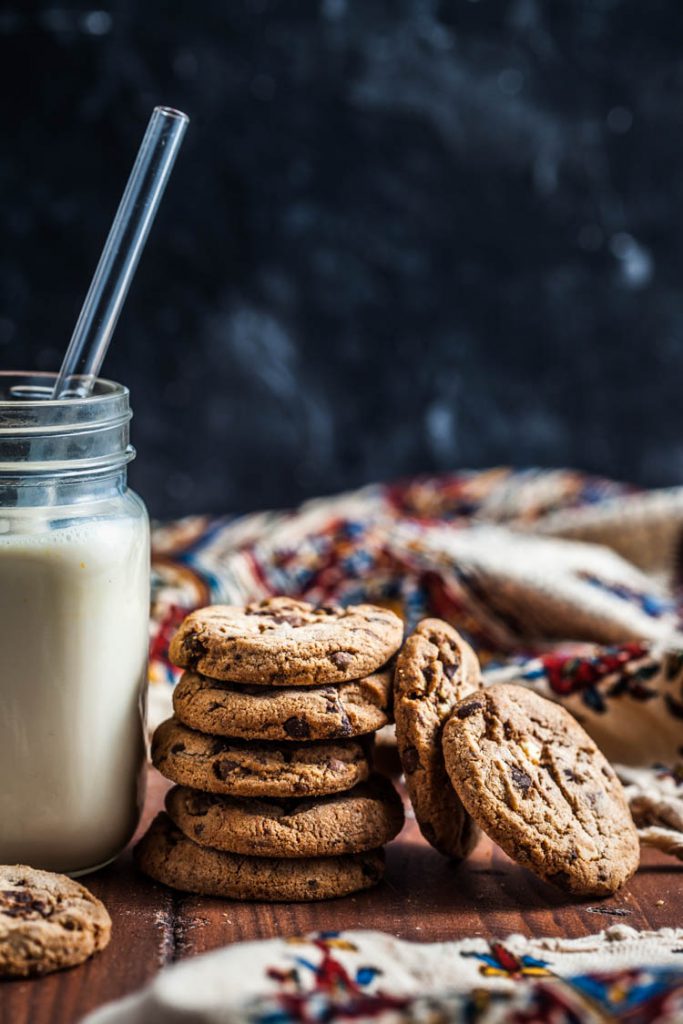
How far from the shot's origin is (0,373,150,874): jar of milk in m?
1.07

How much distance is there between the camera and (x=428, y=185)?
9.11 feet

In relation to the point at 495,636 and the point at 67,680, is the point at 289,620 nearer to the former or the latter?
the point at 67,680

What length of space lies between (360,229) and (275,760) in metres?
1.89

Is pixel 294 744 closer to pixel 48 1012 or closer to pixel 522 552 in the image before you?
pixel 48 1012

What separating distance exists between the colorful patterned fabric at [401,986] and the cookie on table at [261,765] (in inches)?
6.2

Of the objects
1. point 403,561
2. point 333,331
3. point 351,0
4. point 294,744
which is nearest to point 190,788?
point 294,744

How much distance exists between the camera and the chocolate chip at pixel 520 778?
1098mm

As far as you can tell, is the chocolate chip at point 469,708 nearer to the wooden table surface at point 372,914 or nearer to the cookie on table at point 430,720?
the cookie on table at point 430,720

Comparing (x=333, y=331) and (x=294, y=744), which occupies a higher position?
(x=333, y=331)

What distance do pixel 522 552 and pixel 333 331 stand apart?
3.07 ft

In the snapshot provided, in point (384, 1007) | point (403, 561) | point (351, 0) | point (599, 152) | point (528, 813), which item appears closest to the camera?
point (384, 1007)

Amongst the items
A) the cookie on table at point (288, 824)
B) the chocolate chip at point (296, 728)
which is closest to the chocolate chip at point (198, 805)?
the cookie on table at point (288, 824)

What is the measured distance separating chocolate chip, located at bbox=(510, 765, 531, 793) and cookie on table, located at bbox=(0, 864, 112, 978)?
0.38 m

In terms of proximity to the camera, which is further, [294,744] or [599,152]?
[599,152]
